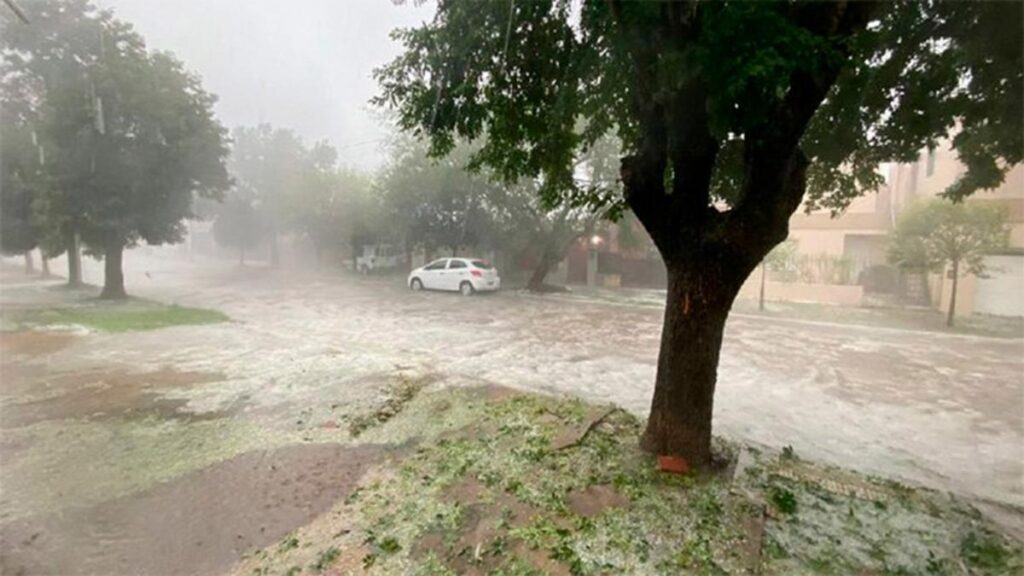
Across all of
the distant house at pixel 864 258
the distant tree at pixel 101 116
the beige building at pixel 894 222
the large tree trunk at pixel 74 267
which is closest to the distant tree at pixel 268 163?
the large tree trunk at pixel 74 267

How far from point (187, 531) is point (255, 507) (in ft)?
1.35

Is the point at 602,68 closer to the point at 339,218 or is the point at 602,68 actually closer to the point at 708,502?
the point at 708,502

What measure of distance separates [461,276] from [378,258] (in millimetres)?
11311

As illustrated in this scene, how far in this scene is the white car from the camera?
17344mm

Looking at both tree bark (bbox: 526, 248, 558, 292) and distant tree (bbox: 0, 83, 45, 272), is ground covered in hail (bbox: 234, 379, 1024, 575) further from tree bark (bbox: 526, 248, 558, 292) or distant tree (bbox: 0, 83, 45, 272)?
distant tree (bbox: 0, 83, 45, 272)

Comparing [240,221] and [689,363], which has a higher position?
[240,221]

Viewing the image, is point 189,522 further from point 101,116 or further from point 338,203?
point 338,203

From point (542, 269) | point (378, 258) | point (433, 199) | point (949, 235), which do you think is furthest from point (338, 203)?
point (949, 235)

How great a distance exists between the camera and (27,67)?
1277 centimetres

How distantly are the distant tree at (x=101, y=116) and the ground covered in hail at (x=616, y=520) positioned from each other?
13773mm

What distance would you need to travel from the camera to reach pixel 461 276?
1750 centimetres

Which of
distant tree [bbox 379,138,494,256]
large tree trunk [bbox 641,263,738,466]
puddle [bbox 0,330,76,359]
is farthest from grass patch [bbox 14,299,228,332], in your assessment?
large tree trunk [bbox 641,263,738,466]

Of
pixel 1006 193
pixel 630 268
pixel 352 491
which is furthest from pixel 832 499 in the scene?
pixel 630 268

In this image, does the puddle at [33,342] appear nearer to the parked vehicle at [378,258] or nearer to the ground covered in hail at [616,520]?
the ground covered in hail at [616,520]
